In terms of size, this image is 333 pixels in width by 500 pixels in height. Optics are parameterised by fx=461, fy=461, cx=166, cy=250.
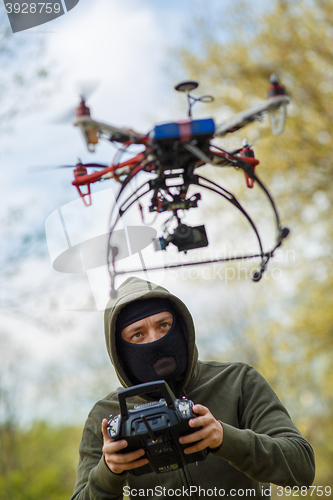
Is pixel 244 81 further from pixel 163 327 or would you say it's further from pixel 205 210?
pixel 163 327

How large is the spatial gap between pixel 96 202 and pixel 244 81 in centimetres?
807

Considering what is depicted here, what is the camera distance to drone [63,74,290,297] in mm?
1322

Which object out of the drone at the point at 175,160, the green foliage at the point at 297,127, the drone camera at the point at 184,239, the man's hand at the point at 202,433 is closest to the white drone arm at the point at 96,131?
the drone at the point at 175,160

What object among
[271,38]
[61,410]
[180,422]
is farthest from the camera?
[61,410]

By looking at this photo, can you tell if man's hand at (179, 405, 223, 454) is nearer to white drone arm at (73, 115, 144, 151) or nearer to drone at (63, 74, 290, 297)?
drone at (63, 74, 290, 297)

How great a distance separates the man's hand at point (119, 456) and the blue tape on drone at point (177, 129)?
1160mm

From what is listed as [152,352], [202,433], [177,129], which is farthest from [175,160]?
[152,352]

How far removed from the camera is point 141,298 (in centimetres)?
244

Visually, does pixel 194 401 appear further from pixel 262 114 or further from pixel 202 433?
Result: pixel 262 114

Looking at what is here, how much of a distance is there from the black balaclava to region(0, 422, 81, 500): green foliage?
989 cm

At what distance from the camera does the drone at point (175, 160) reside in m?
1.32

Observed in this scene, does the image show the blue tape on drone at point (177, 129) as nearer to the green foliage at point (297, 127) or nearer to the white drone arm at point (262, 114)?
the white drone arm at point (262, 114)

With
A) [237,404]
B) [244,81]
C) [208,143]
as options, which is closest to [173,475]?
[237,404]

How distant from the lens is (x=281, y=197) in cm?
890
